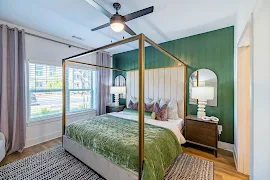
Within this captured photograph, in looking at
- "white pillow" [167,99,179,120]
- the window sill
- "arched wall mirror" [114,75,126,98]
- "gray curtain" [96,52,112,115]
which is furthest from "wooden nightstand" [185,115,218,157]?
the window sill

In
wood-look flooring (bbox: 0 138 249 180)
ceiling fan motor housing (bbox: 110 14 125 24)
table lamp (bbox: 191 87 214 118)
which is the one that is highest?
ceiling fan motor housing (bbox: 110 14 125 24)

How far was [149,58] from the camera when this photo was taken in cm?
389

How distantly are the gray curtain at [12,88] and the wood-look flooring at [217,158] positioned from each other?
23 centimetres

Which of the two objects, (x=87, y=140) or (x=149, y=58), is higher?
(x=149, y=58)

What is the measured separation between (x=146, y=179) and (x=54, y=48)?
358cm

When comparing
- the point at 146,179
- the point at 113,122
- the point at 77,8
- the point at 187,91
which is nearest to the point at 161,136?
the point at 146,179

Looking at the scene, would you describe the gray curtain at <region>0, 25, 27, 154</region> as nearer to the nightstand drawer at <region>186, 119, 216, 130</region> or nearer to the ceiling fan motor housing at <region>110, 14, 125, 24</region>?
the ceiling fan motor housing at <region>110, 14, 125, 24</region>

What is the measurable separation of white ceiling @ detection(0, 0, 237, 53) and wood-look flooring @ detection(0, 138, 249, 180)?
258 cm

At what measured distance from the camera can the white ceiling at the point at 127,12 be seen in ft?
6.44

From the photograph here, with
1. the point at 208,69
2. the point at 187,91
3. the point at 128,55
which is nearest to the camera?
the point at 208,69

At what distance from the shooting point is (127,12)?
2.19 m

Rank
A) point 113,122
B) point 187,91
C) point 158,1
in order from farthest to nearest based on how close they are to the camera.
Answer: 1. point 187,91
2. point 113,122
3. point 158,1

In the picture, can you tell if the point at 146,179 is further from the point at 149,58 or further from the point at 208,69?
the point at 149,58

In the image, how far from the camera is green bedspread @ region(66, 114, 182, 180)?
1.55 m
